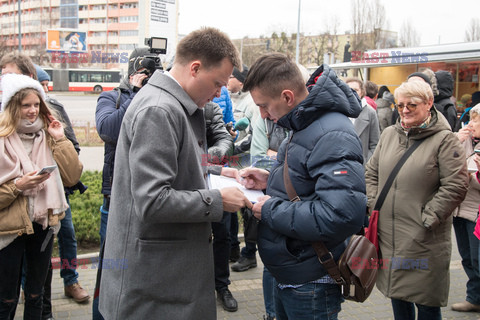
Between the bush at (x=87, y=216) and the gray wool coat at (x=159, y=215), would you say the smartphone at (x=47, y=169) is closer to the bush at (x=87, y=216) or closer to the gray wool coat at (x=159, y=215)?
the gray wool coat at (x=159, y=215)

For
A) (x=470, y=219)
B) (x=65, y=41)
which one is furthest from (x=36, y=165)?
(x=65, y=41)

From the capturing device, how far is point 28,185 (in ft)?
10.4

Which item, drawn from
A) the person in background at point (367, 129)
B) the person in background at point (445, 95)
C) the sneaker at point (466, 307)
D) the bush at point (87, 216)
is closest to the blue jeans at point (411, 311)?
the sneaker at point (466, 307)

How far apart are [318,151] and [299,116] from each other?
0.22m

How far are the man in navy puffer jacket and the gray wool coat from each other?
1.18ft

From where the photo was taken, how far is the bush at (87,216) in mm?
5965

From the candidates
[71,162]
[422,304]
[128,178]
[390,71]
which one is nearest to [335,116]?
[128,178]

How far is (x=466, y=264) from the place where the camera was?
4.60 meters

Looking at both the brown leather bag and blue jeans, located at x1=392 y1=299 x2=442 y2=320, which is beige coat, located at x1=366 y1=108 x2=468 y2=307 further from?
the brown leather bag

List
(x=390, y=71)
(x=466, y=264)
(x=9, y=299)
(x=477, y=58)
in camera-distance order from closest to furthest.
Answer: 1. (x=9, y=299)
2. (x=466, y=264)
3. (x=477, y=58)
4. (x=390, y=71)

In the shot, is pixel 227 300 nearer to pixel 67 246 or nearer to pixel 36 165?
pixel 67 246

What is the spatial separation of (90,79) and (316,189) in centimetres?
4847

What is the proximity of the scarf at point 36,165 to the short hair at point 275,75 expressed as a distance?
6.24ft

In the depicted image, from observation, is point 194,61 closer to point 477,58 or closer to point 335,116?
point 335,116
